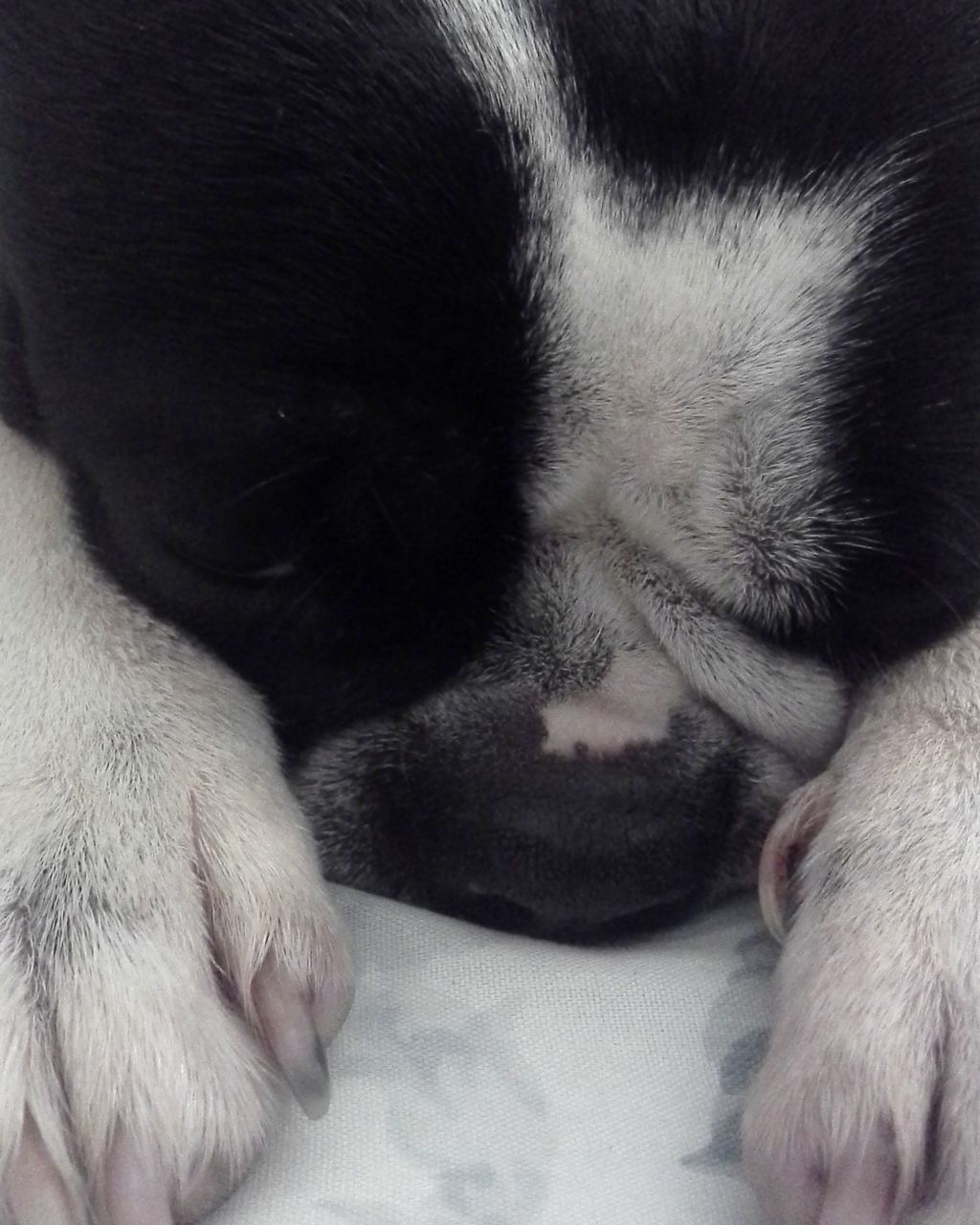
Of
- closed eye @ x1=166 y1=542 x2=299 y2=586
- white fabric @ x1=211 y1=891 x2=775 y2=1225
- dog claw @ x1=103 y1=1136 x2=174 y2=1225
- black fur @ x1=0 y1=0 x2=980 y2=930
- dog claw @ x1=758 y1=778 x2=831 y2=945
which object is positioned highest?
black fur @ x1=0 y1=0 x2=980 y2=930

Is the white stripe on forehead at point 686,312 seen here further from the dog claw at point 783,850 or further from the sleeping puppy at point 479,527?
the dog claw at point 783,850

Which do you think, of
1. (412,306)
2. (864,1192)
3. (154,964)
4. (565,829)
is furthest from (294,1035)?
(412,306)

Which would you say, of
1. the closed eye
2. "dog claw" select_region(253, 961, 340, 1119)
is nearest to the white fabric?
"dog claw" select_region(253, 961, 340, 1119)

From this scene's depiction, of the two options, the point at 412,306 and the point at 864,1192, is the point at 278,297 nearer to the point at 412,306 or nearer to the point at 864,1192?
the point at 412,306

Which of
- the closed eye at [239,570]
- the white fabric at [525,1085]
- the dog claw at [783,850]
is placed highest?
the closed eye at [239,570]

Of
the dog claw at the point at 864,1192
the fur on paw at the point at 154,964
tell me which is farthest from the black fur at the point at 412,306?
the dog claw at the point at 864,1192

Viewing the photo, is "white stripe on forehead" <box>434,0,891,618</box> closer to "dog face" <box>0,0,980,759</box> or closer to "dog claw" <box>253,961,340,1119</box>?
"dog face" <box>0,0,980,759</box>

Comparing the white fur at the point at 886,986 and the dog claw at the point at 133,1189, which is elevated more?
the white fur at the point at 886,986

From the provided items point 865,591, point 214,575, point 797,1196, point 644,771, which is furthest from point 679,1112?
point 214,575
